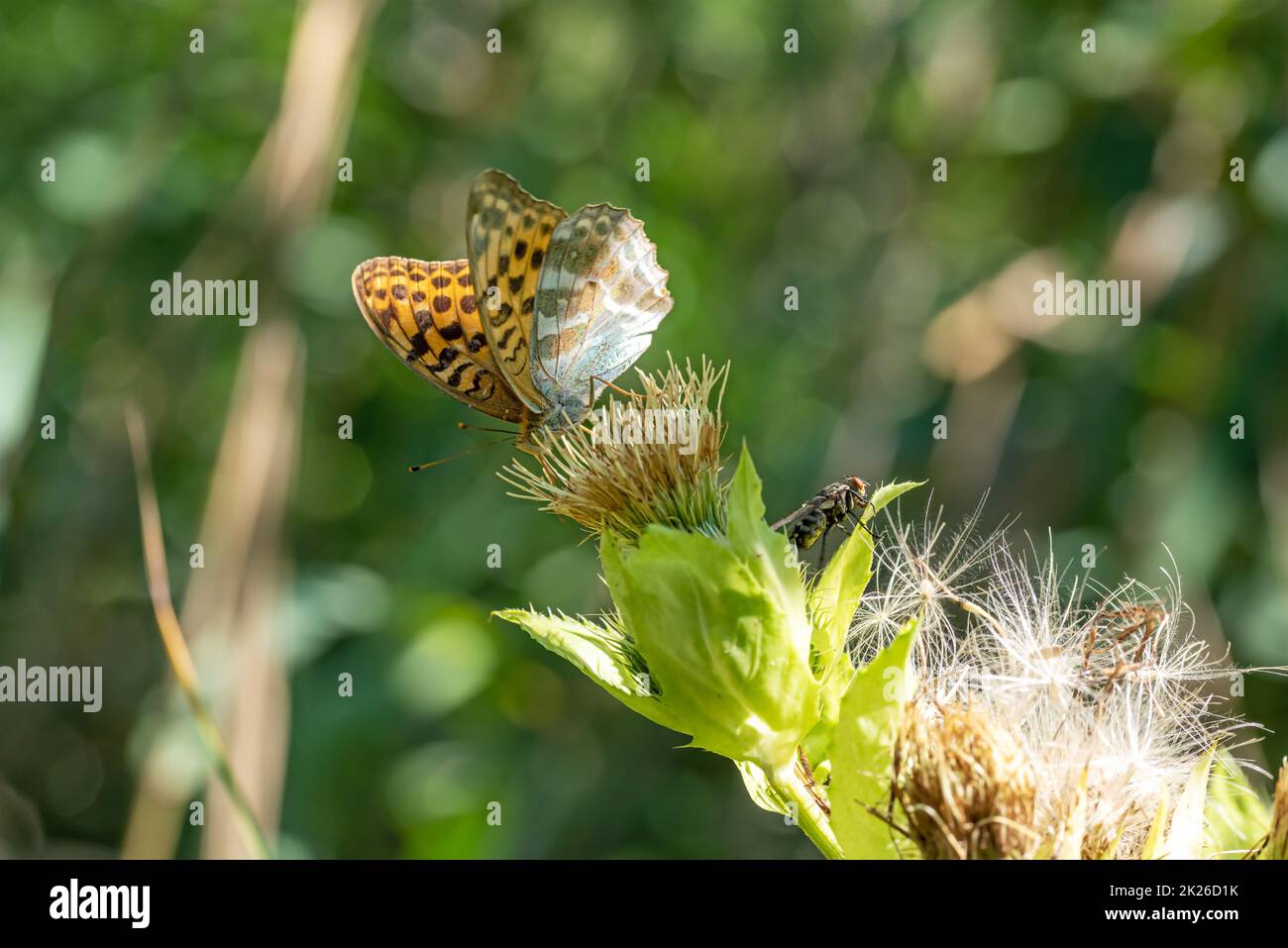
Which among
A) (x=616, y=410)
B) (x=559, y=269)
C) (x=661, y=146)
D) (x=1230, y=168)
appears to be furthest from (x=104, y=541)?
(x=1230, y=168)

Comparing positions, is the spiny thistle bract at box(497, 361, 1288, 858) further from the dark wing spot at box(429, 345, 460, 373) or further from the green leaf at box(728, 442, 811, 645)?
the dark wing spot at box(429, 345, 460, 373)

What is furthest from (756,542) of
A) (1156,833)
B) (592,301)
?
(592,301)

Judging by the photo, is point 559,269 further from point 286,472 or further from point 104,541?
point 104,541

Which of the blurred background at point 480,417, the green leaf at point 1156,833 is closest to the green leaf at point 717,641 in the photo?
the green leaf at point 1156,833

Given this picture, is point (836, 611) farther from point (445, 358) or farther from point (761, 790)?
point (445, 358)

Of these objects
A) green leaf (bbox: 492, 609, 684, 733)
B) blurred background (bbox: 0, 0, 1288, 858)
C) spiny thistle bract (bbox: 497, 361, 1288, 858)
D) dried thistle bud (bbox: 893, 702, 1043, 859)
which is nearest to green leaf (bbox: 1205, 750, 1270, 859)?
spiny thistle bract (bbox: 497, 361, 1288, 858)
